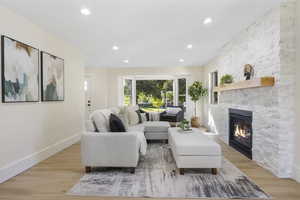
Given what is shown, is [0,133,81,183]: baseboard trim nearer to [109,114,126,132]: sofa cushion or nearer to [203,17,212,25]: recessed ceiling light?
[109,114,126,132]: sofa cushion

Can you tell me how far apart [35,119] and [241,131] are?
3.99 m

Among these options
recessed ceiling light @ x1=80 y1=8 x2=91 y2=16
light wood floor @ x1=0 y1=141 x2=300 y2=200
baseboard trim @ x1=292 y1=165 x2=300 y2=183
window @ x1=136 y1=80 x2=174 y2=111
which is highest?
recessed ceiling light @ x1=80 y1=8 x2=91 y2=16

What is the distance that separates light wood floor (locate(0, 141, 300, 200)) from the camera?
2.43 metres

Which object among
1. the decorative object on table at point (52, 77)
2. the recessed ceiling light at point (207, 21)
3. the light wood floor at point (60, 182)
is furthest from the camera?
the decorative object on table at point (52, 77)

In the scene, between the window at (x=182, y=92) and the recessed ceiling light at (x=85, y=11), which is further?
the window at (x=182, y=92)

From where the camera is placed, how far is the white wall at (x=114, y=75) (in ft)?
27.2

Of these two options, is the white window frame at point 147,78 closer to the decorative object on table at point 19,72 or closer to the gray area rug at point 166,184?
the decorative object on table at point 19,72

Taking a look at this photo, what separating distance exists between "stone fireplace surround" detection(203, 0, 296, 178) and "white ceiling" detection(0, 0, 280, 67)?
233 mm

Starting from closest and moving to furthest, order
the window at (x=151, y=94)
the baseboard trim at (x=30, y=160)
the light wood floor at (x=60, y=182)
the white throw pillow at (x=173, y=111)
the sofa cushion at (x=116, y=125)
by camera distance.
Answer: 1. the light wood floor at (x=60, y=182)
2. the baseboard trim at (x=30, y=160)
3. the sofa cushion at (x=116, y=125)
4. the white throw pillow at (x=173, y=111)
5. the window at (x=151, y=94)

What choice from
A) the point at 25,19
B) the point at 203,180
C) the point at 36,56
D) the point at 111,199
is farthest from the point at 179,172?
the point at 25,19

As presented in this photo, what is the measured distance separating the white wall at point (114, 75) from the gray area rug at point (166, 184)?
17.3ft

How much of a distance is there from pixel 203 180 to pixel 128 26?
113 inches

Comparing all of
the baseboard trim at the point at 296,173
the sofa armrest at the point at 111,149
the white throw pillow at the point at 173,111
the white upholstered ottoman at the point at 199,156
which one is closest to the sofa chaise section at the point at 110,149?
the sofa armrest at the point at 111,149

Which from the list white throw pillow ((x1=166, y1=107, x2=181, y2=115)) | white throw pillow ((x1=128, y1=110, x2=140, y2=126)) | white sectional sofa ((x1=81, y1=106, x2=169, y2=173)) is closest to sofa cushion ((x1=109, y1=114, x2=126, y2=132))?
white sectional sofa ((x1=81, y1=106, x2=169, y2=173))
